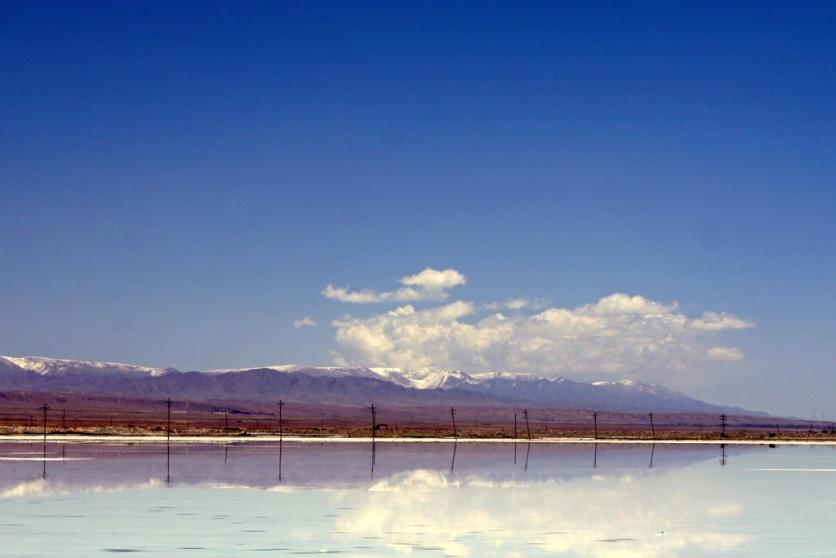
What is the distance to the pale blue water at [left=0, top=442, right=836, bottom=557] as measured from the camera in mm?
21469

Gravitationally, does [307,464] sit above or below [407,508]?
below

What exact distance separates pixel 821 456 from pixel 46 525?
53.8 meters

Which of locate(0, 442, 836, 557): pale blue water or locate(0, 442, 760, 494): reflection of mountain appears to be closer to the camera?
locate(0, 442, 836, 557): pale blue water

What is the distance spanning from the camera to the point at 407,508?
28656mm

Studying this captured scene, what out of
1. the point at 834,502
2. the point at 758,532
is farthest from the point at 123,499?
the point at 834,502

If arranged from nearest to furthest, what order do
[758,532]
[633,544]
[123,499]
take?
[633,544]
[758,532]
[123,499]

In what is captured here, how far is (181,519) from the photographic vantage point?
2522cm

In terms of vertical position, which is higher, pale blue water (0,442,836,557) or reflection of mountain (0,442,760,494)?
pale blue water (0,442,836,557)

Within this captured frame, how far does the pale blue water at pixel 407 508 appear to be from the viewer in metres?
21.5

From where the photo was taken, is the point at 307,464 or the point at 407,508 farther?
the point at 307,464

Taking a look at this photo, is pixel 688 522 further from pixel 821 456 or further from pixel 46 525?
pixel 821 456

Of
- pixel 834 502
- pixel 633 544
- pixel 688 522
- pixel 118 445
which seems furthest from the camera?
pixel 118 445

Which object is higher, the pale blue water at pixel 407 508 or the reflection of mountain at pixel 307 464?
the pale blue water at pixel 407 508

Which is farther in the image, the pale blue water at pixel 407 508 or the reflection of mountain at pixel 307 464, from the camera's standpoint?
the reflection of mountain at pixel 307 464
